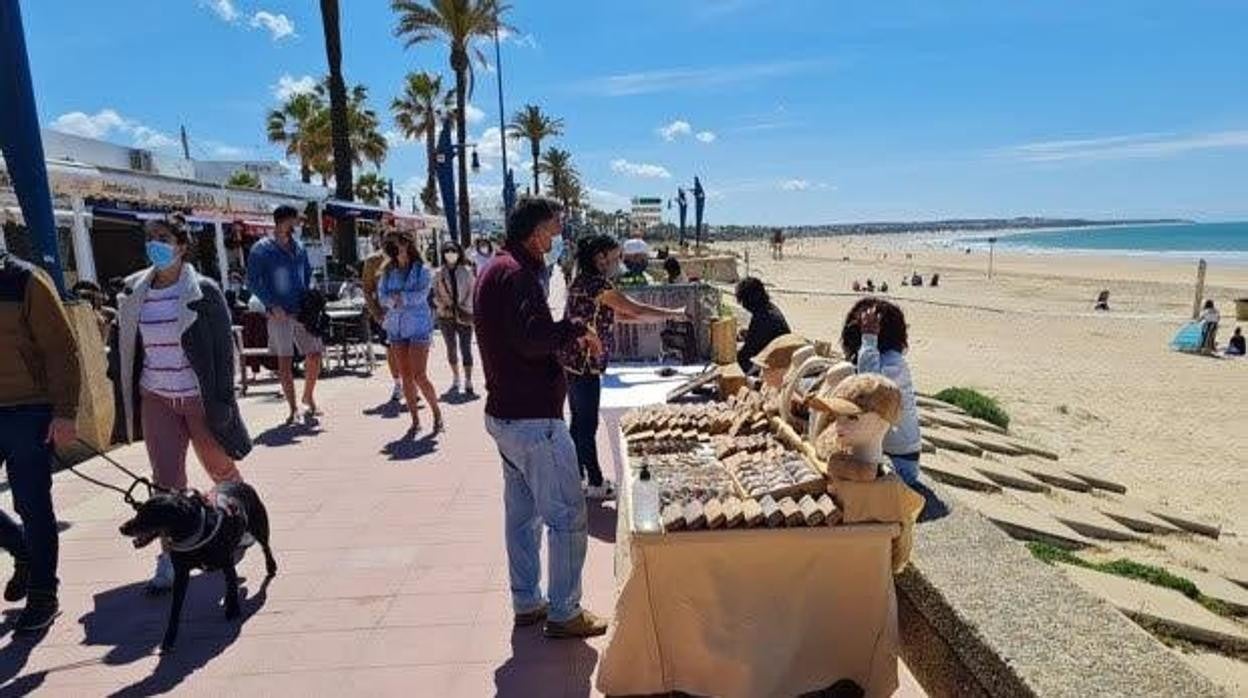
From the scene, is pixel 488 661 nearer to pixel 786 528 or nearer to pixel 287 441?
pixel 786 528

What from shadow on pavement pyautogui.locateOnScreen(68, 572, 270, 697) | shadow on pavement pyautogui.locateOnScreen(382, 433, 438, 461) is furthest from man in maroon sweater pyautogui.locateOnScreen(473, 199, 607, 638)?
shadow on pavement pyautogui.locateOnScreen(382, 433, 438, 461)

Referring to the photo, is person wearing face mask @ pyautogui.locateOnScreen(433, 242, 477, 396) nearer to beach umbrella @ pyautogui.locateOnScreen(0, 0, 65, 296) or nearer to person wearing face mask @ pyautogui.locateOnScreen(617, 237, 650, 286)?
person wearing face mask @ pyautogui.locateOnScreen(617, 237, 650, 286)

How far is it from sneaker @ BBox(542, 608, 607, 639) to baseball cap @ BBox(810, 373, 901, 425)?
135 centimetres

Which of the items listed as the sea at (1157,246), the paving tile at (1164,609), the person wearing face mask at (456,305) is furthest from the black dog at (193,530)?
the sea at (1157,246)

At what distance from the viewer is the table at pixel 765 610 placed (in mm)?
2646

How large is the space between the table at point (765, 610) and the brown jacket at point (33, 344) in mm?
2608

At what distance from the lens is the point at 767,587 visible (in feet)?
8.82

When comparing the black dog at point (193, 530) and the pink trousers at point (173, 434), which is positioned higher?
the pink trousers at point (173, 434)

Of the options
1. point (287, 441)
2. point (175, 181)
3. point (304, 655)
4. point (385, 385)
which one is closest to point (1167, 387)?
point (385, 385)

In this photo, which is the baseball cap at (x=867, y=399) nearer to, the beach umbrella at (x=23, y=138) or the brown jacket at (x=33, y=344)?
the brown jacket at (x=33, y=344)

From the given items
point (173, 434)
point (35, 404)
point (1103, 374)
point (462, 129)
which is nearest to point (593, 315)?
point (173, 434)

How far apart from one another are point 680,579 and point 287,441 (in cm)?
532

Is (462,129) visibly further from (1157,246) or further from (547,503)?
(1157,246)

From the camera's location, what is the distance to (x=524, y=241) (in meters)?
3.20
